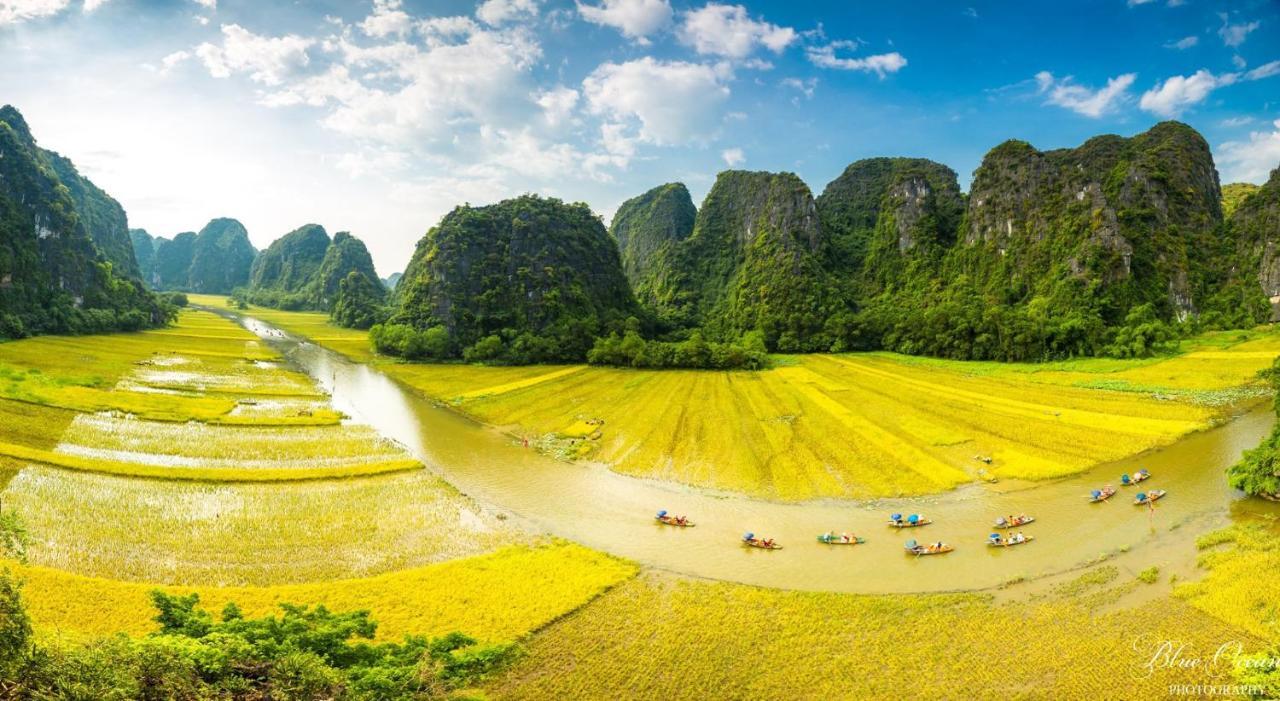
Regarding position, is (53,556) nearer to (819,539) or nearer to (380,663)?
(380,663)

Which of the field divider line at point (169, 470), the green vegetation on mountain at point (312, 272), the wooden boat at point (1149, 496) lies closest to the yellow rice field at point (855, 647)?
the wooden boat at point (1149, 496)

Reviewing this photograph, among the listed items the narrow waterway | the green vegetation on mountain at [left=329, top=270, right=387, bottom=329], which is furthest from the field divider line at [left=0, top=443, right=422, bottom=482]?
the green vegetation on mountain at [left=329, top=270, right=387, bottom=329]

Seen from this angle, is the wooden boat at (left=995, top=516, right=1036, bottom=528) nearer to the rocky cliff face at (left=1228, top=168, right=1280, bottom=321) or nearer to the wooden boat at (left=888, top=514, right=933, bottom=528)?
the wooden boat at (left=888, top=514, right=933, bottom=528)

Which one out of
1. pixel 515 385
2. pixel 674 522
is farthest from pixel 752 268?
pixel 674 522

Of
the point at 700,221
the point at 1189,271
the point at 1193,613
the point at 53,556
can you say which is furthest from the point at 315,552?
the point at 700,221

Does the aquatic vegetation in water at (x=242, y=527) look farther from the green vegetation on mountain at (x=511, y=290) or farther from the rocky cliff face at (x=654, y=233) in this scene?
the rocky cliff face at (x=654, y=233)

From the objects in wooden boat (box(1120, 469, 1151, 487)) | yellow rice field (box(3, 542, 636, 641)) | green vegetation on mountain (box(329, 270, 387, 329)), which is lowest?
yellow rice field (box(3, 542, 636, 641))

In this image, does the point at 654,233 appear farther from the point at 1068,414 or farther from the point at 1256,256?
the point at 1068,414
